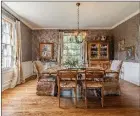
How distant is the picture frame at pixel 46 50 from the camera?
8.91m

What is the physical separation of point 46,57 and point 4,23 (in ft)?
12.5

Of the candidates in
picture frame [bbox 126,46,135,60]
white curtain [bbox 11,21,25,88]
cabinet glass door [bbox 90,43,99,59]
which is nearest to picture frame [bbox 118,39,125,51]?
picture frame [bbox 126,46,135,60]

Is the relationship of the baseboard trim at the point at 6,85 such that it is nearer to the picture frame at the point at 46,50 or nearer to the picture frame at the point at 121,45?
the picture frame at the point at 46,50

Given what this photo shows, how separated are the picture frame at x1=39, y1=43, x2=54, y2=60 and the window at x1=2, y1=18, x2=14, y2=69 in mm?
3200

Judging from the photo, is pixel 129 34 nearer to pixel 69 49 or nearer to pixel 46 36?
pixel 69 49

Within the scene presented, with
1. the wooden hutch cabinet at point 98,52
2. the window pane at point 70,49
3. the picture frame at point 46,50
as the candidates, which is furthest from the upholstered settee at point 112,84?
the picture frame at point 46,50

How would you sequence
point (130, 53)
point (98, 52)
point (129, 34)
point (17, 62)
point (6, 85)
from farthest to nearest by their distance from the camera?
point (98, 52) → point (129, 34) → point (130, 53) → point (17, 62) → point (6, 85)

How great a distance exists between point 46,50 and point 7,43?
3.51 meters

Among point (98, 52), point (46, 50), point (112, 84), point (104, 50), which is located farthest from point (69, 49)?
point (112, 84)

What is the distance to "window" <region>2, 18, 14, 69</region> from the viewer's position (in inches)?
207

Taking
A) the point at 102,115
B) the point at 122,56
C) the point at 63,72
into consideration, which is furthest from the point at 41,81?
the point at 122,56

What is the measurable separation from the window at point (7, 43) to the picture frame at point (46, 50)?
10.5ft

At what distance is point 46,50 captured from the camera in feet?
29.3

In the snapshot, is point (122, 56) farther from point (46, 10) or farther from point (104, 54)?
point (46, 10)
